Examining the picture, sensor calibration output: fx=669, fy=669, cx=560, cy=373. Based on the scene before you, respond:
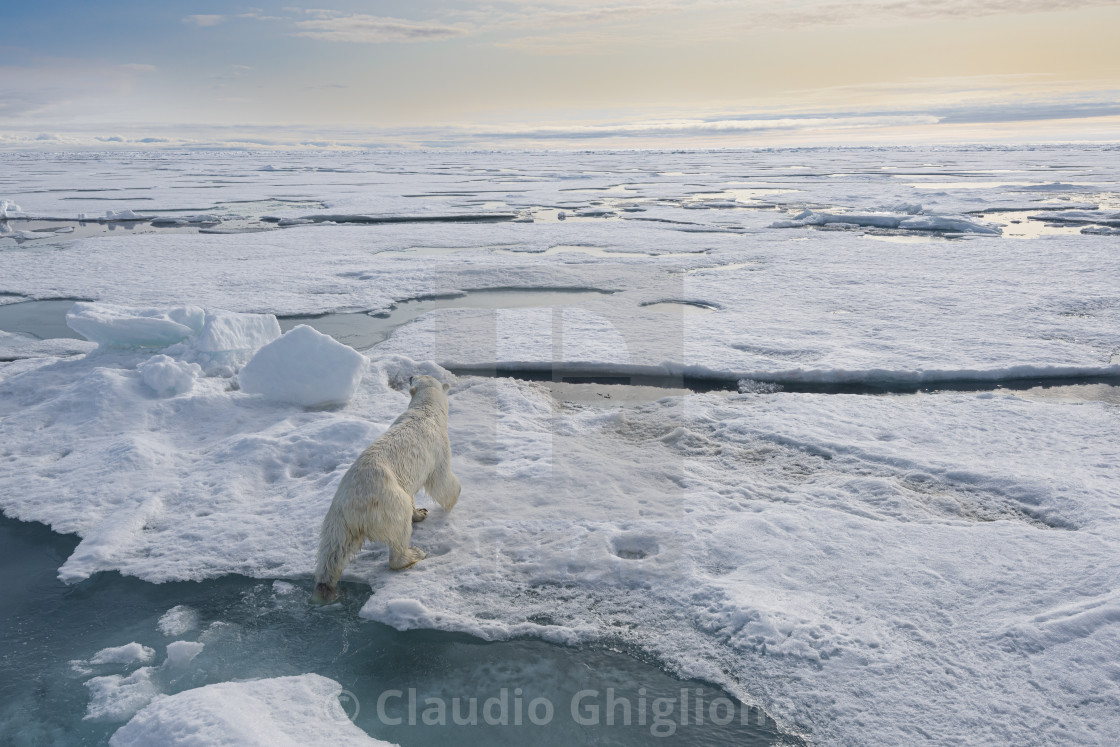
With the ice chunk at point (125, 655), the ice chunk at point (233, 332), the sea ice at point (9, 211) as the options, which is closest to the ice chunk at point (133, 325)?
the ice chunk at point (233, 332)

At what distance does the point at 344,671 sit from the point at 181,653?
74 centimetres

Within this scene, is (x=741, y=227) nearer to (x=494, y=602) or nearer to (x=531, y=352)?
(x=531, y=352)

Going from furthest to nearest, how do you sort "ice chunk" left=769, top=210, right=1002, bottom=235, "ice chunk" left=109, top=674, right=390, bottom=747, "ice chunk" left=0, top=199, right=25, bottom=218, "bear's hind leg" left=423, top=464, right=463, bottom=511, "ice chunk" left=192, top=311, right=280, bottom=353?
1. "ice chunk" left=0, top=199, right=25, bottom=218
2. "ice chunk" left=769, top=210, right=1002, bottom=235
3. "ice chunk" left=192, top=311, right=280, bottom=353
4. "bear's hind leg" left=423, top=464, right=463, bottom=511
5. "ice chunk" left=109, top=674, right=390, bottom=747

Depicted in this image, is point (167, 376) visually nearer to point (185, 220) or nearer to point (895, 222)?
point (185, 220)

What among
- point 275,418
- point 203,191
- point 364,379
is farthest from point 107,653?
→ point 203,191

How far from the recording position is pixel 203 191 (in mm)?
30875

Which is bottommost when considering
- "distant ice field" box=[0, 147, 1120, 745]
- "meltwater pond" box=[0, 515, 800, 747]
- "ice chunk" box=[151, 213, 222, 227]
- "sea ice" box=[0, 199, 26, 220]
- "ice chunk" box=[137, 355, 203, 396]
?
"meltwater pond" box=[0, 515, 800, 747]

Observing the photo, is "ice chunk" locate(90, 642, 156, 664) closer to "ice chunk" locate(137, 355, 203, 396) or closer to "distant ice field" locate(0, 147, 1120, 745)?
"distant ice field" locate(0, 147, 1120, 745)

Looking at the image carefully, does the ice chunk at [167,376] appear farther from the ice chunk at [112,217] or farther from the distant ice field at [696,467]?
the ice chunk at [112,217]

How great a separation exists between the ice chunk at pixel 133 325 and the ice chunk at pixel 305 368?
1706 millimetres

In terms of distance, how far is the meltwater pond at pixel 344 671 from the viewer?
2.66 metres

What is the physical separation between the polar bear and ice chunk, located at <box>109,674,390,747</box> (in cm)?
55

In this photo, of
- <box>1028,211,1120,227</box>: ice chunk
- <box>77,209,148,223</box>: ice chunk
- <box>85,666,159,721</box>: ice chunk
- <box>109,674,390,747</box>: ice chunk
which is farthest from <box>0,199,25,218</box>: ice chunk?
<box>1028,211,1120,227</box>: ice chunk

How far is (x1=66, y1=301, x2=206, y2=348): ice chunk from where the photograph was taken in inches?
260
